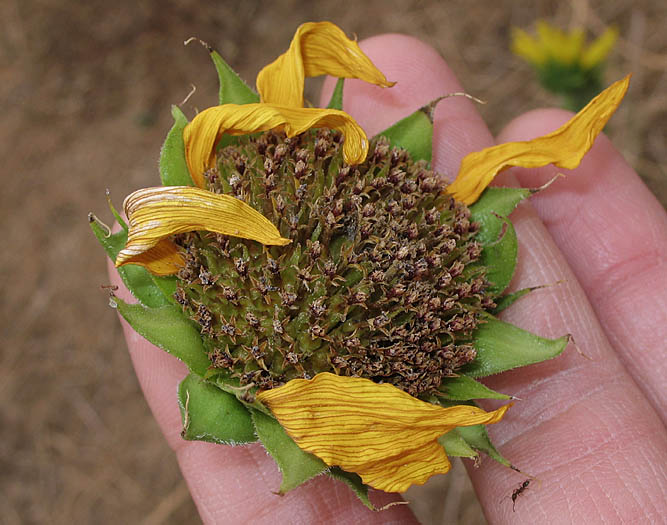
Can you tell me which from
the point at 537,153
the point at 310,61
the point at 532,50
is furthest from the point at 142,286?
the point at 532,50

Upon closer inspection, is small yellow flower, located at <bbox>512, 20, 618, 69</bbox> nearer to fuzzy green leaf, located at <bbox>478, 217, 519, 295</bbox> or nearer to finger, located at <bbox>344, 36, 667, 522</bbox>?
finger, located at <bbox>344, 36, 667, 522</bbox>

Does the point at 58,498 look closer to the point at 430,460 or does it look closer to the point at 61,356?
the point at 61,356

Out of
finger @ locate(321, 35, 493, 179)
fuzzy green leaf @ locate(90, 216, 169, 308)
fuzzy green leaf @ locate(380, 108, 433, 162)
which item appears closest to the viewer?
fuzzy green leaf @ locate(90, 216, 169, 308)

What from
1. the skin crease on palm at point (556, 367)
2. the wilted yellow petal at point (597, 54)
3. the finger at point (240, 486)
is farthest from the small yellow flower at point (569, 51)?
the finger at point (240, 486)

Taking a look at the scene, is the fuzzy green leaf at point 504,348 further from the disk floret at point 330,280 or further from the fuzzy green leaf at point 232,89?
the fuzzy green leaf at point 232,89

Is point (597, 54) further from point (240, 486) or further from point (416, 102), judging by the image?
point (240, 486)

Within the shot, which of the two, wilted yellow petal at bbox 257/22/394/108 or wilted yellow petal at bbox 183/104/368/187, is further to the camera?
wilted yellow petal at bbox 257/22/394/108

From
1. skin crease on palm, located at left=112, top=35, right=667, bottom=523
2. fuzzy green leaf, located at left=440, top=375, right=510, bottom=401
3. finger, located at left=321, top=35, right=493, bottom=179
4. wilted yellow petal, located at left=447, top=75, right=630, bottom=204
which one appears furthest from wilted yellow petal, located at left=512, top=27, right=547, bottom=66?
fuzzy green leaf, located at left=440, top=375, right=510, bottom=401
